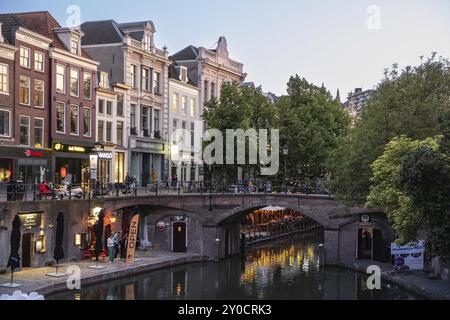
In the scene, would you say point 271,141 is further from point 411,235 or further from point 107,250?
point 411,235

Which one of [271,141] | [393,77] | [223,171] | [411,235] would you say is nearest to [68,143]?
[223,171]

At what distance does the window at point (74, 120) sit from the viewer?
52.9m

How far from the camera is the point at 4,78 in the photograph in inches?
1796

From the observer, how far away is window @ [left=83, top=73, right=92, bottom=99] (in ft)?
178

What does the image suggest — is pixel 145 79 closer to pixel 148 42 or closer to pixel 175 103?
pixel 148 42

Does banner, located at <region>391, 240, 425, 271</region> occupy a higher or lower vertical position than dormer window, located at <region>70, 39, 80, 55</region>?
lower

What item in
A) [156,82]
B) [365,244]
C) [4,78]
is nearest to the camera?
[4,78]

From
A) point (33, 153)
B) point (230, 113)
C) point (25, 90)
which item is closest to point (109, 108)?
point (230, 113)

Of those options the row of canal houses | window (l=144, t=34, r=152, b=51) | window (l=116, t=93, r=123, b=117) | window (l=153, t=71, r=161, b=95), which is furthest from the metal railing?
window (l=144, t=34, r=152, b=51)

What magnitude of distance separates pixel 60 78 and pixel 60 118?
2.86 meters

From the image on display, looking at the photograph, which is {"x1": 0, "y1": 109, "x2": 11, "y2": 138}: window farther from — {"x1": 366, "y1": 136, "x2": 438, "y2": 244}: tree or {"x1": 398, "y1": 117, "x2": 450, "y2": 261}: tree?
{"x1": 398, "y1": 117, "x2": 450, "y2": 261}: tree

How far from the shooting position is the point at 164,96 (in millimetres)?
64812

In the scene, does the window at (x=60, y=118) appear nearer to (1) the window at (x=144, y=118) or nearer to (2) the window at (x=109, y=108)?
(2) the window at (x=109, y=108)

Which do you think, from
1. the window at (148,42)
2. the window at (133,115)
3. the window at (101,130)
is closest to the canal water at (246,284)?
the window at (101,130)
